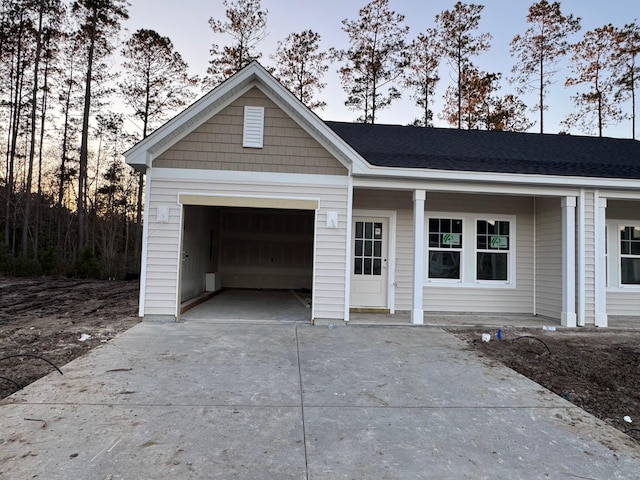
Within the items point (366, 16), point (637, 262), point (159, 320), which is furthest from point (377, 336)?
point (366, 16)

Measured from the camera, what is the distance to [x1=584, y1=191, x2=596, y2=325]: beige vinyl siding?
23.6ft

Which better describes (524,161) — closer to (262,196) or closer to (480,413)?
(262,196)

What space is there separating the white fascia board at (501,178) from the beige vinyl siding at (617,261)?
137cm

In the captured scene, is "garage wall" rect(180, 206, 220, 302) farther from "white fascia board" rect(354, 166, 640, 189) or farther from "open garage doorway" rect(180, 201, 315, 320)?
"white fascia board" rect(354, 166, 640, 189)

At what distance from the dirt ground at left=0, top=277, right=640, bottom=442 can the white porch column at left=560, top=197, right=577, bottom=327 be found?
1.45 feet

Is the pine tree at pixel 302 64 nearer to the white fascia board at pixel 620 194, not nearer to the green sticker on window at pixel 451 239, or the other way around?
the green sticker on window at pixel 451 239

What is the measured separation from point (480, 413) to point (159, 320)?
17.5 ft

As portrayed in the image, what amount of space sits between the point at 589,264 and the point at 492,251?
5.73 feet

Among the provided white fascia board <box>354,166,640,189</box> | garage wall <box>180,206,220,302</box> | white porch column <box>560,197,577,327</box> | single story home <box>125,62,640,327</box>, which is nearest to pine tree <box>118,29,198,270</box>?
garage wall <box>180,206,220,302</box>

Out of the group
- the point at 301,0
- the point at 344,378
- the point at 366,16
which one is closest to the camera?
the point at 344,378

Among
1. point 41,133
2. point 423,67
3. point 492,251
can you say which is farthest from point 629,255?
point 41,133

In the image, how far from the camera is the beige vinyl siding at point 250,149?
6.77m

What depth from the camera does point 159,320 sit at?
662 centimetres

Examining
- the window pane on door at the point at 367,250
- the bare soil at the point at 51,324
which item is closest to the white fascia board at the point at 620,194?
the window pane on door at the point at 367,250
